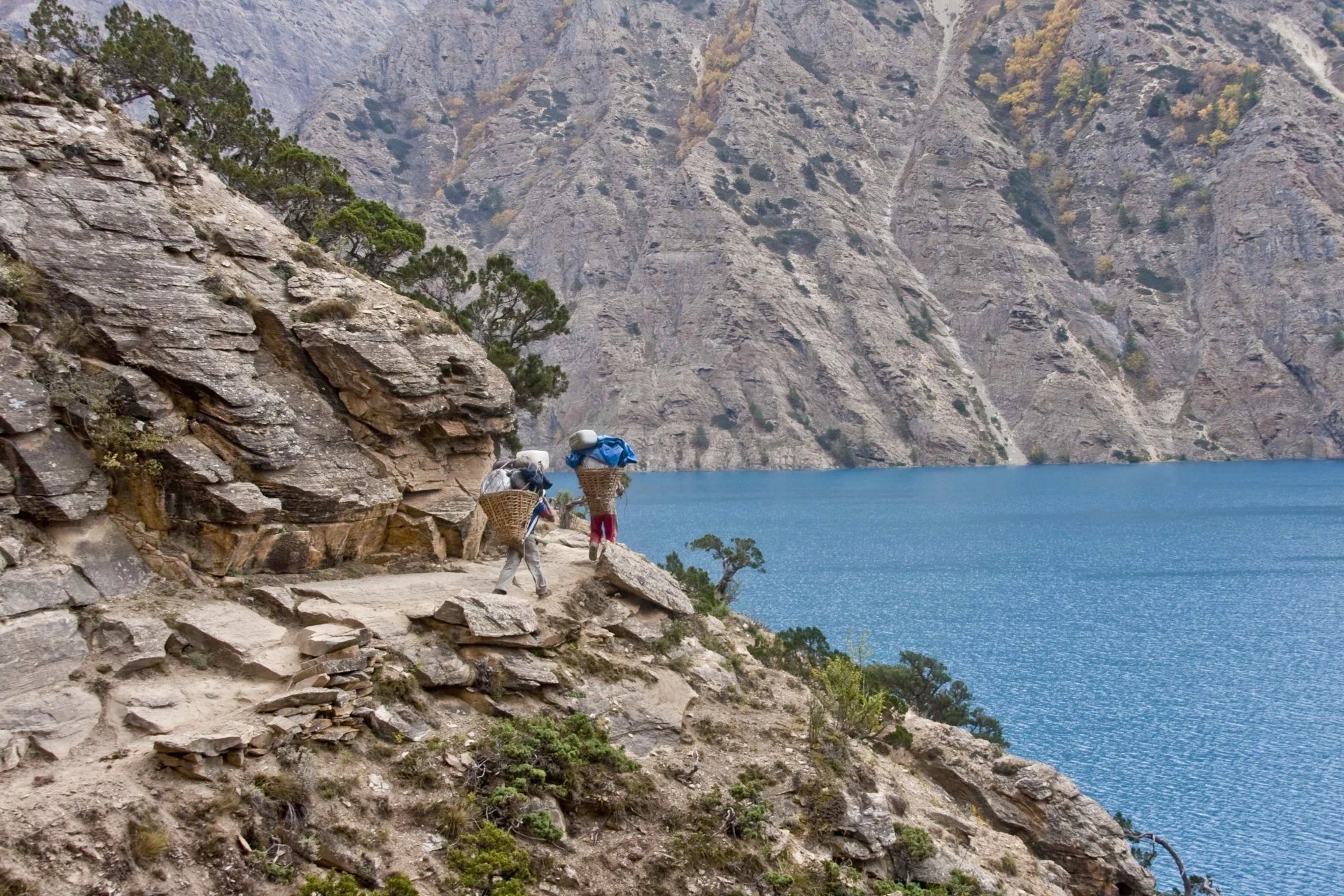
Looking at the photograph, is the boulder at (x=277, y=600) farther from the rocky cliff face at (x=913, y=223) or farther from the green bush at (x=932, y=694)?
the rocky cliff face at (x=913, y=223)

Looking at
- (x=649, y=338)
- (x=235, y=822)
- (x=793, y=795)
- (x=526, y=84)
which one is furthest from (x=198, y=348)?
(x=526, y=84)

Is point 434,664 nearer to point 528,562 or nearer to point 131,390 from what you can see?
point 528,562

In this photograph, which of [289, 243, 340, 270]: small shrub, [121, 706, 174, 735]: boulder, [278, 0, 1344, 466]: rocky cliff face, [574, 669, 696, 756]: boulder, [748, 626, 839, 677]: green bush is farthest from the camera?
[278, 0, 1344, 466]: rocky cliff face

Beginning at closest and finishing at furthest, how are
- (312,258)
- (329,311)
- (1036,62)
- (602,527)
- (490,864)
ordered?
(490,864) < (329,311) < (312,258) < (602,527) < (1036,62)

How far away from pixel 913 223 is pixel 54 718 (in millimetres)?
130410

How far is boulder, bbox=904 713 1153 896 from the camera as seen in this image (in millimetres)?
15859

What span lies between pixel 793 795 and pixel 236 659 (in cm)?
680

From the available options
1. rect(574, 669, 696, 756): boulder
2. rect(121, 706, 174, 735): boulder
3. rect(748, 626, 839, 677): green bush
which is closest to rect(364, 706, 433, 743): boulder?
rect(121, 706, 174, 735): boulder

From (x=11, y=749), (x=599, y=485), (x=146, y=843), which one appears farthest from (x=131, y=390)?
(x=599, y=485)

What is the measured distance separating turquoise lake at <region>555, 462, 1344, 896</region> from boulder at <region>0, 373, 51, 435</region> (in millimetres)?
21711

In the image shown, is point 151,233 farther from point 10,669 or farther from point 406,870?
point 406,870

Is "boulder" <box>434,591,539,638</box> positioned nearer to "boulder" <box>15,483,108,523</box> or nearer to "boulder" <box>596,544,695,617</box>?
"boulder" <box>596,544,695,617</box>

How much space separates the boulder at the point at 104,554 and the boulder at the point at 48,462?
47 centimetres

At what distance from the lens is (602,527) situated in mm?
15828
